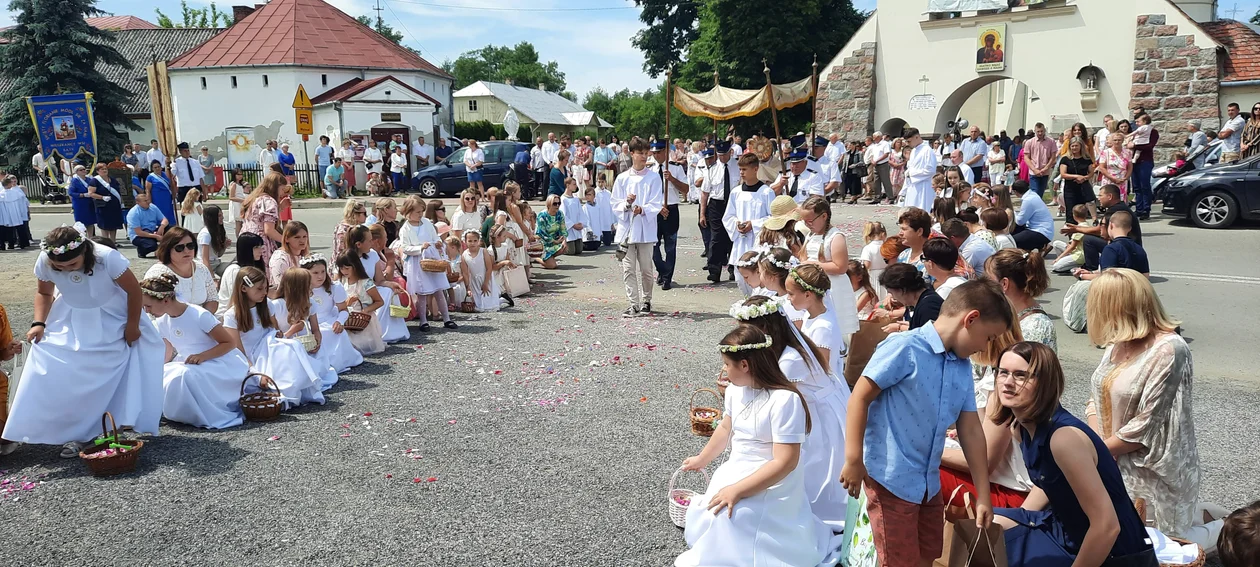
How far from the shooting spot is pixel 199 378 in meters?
6.28

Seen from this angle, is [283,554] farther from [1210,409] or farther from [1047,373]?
[1210,409]

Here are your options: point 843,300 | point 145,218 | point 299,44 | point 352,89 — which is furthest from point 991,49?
point 299,44

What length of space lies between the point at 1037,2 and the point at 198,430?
24121 mm

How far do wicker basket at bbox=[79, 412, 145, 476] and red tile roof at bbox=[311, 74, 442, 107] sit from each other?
31226mm

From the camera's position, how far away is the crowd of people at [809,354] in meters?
3.41

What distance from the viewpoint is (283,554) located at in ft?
14.4

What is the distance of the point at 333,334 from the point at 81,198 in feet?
39.7

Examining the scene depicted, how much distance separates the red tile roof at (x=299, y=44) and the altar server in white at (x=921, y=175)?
98.5 ft

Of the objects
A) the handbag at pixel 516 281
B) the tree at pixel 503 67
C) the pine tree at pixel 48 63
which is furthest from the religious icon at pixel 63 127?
the tree at pixel 503 67

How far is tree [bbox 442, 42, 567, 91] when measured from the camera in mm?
100688

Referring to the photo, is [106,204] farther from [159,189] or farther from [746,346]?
[746,346]

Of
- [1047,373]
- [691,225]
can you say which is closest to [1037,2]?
[691,225]

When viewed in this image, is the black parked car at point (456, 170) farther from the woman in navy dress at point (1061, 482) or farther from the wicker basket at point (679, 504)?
the woman in navy dress at point (1061, 482)

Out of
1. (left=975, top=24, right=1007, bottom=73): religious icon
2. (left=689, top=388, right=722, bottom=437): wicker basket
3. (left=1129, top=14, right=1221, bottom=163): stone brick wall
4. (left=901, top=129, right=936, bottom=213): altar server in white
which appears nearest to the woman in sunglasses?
(left=689, top=388, right=722, bottom=437): wicker basket
